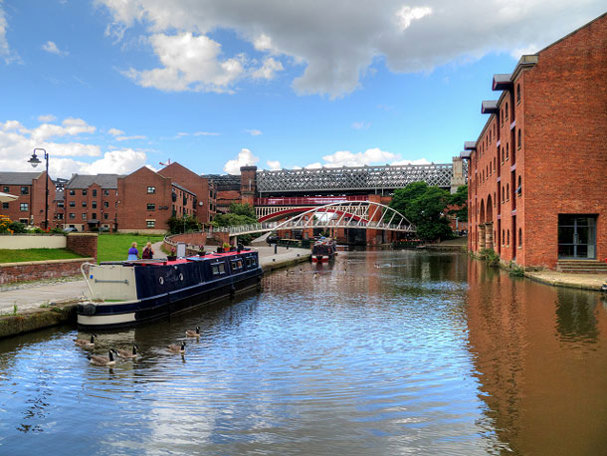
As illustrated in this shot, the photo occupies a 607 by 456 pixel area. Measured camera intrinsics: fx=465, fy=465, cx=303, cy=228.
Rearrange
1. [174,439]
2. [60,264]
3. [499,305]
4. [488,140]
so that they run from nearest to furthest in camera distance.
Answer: [174,439]
[499,305]
[60,264]
[488,140]

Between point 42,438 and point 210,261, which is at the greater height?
point 210,261

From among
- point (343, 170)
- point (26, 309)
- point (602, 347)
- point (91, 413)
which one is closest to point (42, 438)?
point (91, 413)

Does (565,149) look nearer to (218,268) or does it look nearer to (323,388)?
(218,268)

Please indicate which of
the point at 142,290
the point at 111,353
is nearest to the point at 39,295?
the point at 142,290

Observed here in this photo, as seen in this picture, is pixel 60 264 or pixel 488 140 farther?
pixel 488 140

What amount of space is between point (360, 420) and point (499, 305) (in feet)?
39.6

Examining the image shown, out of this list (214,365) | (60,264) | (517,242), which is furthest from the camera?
(517,242)

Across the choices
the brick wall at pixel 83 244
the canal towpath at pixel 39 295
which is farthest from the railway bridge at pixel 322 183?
the canal towpath at pixel 39 295

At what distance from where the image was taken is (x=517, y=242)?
93.4ft

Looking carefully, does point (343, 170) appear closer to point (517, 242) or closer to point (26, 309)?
point (517, 242)

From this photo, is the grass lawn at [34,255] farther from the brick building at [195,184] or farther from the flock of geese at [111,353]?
the brick building at [195,184]

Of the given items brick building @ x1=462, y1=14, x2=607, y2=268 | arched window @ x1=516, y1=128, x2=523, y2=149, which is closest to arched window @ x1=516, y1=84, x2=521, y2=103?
brick building @ x1=462, y1=14, x2=607, y2=268

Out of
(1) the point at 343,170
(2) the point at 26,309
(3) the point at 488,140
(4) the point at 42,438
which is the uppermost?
(1) the point at 343,170

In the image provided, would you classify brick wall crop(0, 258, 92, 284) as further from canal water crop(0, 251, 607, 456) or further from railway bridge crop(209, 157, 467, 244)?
railway bridge crop(209, 157, 467, 244)
